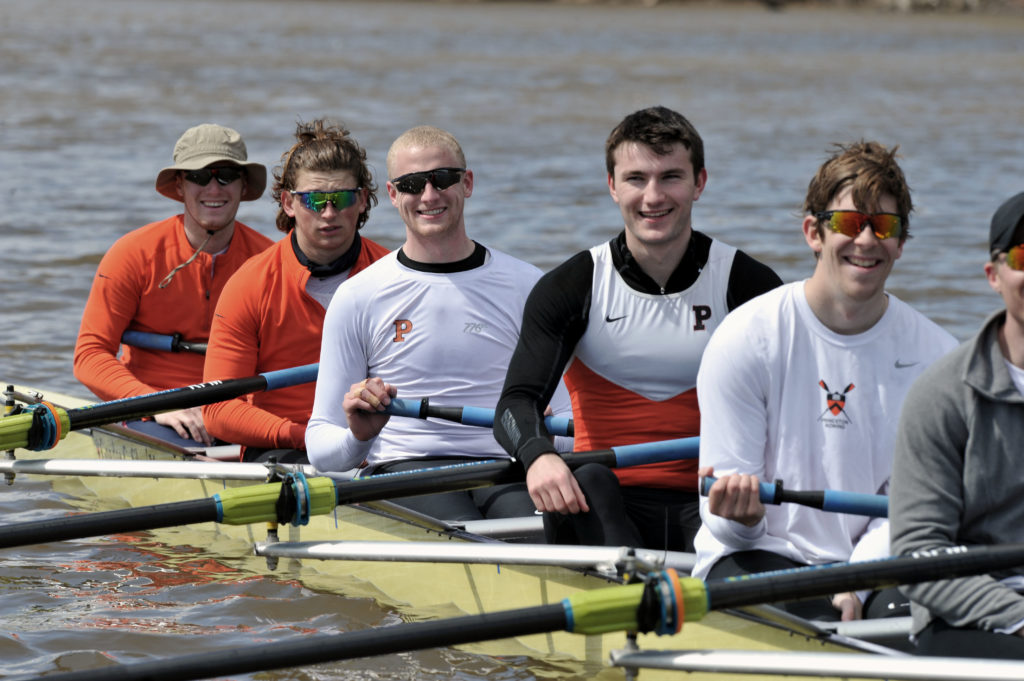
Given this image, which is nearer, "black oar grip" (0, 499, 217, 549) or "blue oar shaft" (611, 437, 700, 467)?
"black oar grip" (0, 499, 217, 549)

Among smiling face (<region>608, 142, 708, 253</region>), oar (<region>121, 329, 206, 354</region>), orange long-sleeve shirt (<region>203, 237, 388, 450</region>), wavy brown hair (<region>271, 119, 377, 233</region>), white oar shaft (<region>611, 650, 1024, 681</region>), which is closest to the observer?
white oar shaft (<region>611, 650, 1024, 681</region>)

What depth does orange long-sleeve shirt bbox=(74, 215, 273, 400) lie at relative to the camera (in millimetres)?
6645

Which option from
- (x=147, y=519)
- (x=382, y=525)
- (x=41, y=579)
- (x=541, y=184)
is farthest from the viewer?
(x=541, y=184)

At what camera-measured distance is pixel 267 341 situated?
611 cm

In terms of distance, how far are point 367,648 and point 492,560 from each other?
1025 millimetres

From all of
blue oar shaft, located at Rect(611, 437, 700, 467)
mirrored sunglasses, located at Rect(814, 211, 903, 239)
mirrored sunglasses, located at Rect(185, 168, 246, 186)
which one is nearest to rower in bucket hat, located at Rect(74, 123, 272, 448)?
Answer: mirrored sunglasses, located at Rect(185, 168, 246, 186)

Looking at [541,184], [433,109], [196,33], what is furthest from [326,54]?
[541,184]

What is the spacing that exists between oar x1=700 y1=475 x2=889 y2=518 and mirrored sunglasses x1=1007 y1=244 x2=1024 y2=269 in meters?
0.84

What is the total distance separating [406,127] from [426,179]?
1687 centimetres

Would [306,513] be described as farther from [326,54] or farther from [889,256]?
[326,54]

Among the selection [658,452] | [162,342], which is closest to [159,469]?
[162,342]

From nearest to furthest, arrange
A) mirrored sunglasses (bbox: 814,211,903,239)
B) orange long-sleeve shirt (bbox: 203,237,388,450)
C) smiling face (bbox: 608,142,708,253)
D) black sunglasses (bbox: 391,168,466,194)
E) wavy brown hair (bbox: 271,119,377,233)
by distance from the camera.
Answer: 1. mirrored sunglasses (bbox: 814,211,903,239)
2. smiling face (bbox: 608,142,708,253)
3. black sunglasses (bbox: 391,168,466,194)
4. wavy brown hair (bbox: 271,119,377,233)
5. orange long-sleeve shirt (bbox: 203,237,388,450)

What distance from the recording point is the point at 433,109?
78.8 ft

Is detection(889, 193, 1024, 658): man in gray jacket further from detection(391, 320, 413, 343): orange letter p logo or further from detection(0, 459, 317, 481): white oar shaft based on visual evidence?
detection(0, 459, 317, 481): white oar shaft
